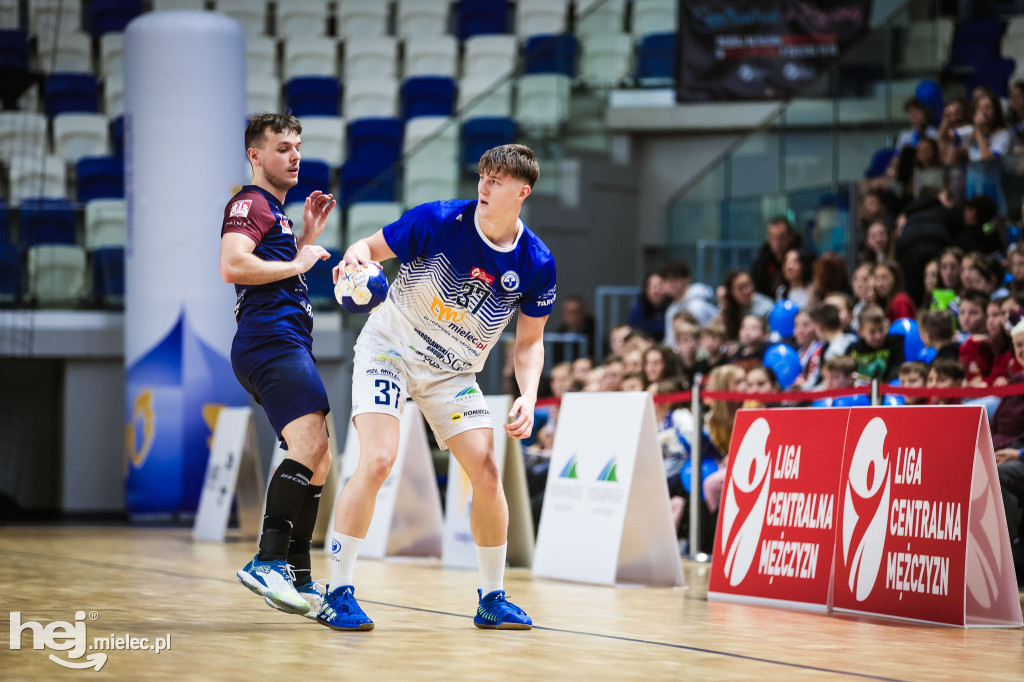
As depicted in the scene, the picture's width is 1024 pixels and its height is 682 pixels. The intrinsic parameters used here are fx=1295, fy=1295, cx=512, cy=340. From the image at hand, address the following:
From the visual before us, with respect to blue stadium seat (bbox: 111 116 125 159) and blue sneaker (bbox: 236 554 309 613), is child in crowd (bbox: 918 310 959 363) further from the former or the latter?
blue stadium seat (bbox: 111 116 125 159)

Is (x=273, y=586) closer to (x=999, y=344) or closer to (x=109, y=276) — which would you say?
(x=999, y=344)

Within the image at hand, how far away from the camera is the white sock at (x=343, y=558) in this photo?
4.85 m

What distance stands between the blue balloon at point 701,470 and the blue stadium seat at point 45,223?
8525mm

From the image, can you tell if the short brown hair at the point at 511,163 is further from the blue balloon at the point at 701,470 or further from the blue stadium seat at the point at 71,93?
the blue stadium seat at the point at 71,93

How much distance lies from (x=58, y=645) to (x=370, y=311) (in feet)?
5.30

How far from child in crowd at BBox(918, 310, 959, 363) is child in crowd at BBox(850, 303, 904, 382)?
52 centimetres

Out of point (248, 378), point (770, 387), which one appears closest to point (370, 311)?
point (248, 378)

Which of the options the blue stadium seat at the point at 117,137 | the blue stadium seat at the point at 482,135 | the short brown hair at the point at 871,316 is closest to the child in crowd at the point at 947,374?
the short brown hair at the point at 871,316

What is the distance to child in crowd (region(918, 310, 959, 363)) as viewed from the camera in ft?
27.9

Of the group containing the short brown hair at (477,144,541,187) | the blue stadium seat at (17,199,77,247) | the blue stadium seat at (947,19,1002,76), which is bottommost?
the short brown hair at (477,144,541,187)

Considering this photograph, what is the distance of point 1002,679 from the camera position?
4027 mm

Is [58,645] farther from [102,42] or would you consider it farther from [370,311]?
[102,42]

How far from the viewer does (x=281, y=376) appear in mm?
5035

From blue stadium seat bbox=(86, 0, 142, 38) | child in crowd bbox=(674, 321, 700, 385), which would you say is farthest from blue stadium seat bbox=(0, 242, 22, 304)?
child in crowd bbox=(674, 321, 700, 385)
